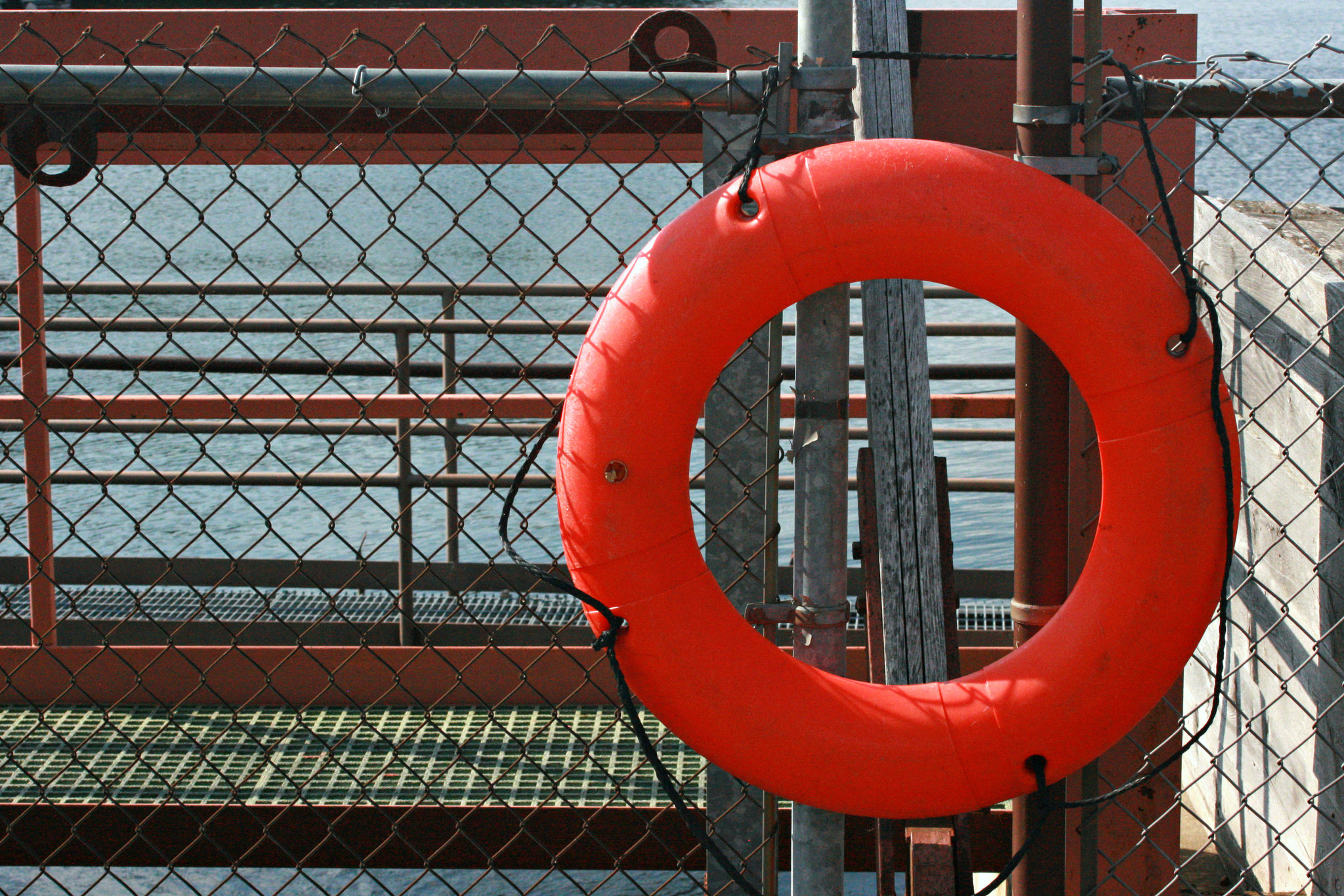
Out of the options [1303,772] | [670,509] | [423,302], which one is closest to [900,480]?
[670,509]

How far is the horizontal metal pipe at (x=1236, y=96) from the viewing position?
5.41 ft

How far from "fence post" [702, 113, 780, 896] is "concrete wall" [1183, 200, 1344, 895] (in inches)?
32.6

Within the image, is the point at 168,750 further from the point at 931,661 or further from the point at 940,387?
the point at 940,387

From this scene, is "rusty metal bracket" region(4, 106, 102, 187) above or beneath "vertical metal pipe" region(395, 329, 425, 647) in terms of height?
above

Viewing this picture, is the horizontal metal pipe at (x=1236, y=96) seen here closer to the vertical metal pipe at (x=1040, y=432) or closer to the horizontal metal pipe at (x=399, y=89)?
the vertical metal pipe at (x=1040, y=432)

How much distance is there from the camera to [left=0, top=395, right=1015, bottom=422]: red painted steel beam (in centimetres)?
328

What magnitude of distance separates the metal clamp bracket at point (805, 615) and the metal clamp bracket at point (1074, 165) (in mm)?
636

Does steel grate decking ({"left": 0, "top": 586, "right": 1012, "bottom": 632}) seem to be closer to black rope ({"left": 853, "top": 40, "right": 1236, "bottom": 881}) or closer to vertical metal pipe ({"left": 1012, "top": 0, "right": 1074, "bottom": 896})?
vertical metal pipe ({"left": 1012, "top": 0, "right": 1074, "bottom": 896})

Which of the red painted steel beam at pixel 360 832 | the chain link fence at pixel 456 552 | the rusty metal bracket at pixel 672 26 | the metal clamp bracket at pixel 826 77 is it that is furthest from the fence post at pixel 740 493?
the red painted steel beam at pixel 360 832

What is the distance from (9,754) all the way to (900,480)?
1.59m

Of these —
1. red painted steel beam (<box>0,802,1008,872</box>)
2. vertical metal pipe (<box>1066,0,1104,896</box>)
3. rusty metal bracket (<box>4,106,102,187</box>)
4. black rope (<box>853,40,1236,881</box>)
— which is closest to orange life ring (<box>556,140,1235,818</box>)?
black rope (<box>853,40,1236,881</box>)

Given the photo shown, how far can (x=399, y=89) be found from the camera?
4.99ft

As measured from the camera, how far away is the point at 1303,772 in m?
2.36

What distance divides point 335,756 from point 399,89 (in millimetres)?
2137
